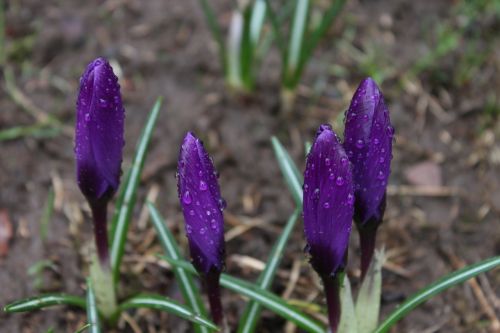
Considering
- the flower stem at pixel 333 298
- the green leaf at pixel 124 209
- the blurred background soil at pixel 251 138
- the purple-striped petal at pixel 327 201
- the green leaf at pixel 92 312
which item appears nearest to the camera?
the purple-striped petal at pixel 327 201

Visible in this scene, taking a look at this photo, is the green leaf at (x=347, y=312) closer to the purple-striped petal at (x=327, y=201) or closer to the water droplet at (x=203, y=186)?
the purple-striped petal at (x=327, y=201)

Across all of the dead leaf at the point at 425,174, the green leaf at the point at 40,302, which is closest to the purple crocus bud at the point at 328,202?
the green leaf at the point at 40,302

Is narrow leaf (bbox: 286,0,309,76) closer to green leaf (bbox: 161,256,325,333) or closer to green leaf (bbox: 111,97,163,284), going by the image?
green leaf (bbox: 111,97,163,284)

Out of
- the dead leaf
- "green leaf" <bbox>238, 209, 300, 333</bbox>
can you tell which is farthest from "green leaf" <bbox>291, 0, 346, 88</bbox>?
"green leaf" <bbox>238, 209, 300, 333</bbox>

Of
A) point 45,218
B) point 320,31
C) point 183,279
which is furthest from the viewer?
point 320,31

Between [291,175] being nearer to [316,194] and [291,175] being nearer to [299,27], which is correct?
[316,194]

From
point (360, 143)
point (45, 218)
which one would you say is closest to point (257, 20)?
point (45, 218)

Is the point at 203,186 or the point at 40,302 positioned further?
the point at 40,302
